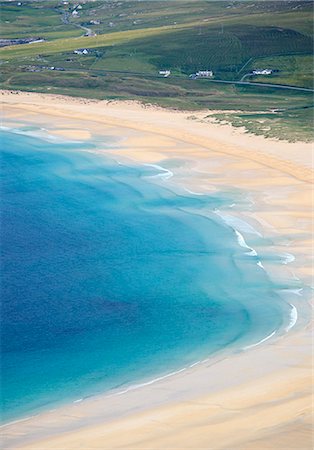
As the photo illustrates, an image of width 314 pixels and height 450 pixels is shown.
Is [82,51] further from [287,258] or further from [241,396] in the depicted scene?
[241,396]

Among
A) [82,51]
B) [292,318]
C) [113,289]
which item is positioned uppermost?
[82,51]

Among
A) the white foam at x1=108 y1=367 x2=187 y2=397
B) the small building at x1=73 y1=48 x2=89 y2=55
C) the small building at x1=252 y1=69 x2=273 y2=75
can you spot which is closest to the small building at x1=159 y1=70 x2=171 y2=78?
the small building at x1=252 y1=69 x2=273 y2=75

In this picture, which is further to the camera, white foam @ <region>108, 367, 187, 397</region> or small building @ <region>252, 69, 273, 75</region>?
small building @ <region>252, 69, 273, 75</region>

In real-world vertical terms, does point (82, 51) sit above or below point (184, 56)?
above

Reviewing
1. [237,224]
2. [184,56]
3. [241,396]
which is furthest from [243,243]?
Result: [184,56]

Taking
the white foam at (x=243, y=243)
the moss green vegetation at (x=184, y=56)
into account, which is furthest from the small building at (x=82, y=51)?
the white foam at (x=243, y=243)

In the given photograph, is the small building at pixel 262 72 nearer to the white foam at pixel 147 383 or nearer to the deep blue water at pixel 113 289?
the deep blue water at pixel 113 289

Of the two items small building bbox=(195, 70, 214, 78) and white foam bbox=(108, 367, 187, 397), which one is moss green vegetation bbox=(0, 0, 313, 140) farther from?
white foam bbox=(108, 367, 187, 397)
